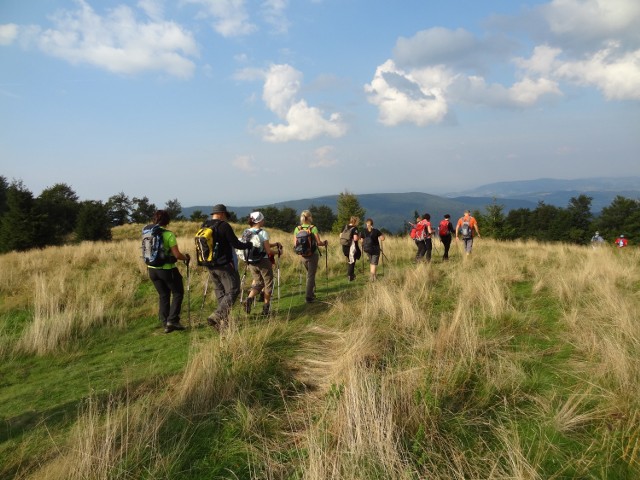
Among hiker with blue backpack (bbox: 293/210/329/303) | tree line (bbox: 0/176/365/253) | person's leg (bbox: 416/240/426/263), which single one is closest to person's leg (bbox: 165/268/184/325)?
hiker with blue backpack (bbox: 293/210/329/303)

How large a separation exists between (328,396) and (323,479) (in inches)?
40.0

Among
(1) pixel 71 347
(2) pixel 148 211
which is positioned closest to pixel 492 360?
(1) pixel 71 347

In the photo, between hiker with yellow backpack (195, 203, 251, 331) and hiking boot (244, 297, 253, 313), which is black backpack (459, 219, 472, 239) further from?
hiker with yellow backpack (195, 203, 251, 331)

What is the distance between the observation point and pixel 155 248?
604 centimetres

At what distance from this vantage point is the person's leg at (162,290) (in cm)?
623

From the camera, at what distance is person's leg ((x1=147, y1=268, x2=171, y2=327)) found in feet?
20.4

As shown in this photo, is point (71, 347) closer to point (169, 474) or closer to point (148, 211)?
point (169, 474)

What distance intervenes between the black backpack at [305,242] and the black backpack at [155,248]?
2.47 meters

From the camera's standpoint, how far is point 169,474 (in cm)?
257

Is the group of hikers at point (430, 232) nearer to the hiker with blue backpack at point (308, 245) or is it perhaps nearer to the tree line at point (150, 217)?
the hiker with blue backpack at point (308, 245)

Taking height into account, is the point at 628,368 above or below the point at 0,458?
above

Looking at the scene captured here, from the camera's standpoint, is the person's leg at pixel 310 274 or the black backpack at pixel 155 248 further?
the person's leg at pixel 310 274

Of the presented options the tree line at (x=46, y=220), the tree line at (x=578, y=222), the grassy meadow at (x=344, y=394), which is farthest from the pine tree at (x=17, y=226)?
the tree line at (x=578, y=222)

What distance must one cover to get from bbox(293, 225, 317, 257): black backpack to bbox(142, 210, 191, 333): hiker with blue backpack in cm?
217
